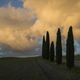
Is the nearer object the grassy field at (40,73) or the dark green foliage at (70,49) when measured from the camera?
the grassy field at (40,73)

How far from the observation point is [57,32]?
6969 centimetres

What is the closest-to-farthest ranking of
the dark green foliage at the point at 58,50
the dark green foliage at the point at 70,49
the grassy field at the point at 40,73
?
the grassy field at the point at 40,73
the dark green foliage at the point at 70,49
the dark green foliage at the point at 58,50

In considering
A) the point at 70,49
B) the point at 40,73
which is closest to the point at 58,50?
the point at 70,49

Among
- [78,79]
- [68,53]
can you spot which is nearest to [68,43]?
[68,53]

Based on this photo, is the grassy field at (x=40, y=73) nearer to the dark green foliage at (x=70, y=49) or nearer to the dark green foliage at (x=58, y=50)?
the dark green foliage at (x=70, y=49)

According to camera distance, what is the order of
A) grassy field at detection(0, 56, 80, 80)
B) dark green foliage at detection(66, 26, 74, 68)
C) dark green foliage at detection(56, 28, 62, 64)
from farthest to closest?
dark green foliage at detection(56, 28, 62, 64) < dark green foliage at detection(66, 26, 74, 68) < grassy field at detection(0, 56, 80, 80)

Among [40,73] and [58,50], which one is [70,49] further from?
[58,50]

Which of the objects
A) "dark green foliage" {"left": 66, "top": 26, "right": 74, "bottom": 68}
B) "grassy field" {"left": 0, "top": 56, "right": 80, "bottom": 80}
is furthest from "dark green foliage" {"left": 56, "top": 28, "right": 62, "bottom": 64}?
"dark green foliage" {"left": 66, "top": 26, "right": 74, "bottom": 68}

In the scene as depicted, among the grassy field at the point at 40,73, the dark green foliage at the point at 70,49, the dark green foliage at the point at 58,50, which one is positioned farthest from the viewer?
the dark green foliage at the point at 58,50

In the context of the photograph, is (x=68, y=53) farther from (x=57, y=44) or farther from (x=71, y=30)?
(x=57, y=44)

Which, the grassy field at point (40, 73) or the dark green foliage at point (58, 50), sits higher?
the dark green foliage at point (58, 50)

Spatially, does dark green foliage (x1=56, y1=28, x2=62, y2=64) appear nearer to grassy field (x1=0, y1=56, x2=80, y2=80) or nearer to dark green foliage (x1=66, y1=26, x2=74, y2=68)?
grassy field (x1=0, y1=56, x2=80, y2=80)

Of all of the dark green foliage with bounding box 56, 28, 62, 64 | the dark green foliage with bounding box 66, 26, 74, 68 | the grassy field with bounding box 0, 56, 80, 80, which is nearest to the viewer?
the grassy field with bounding box 0, 56, 80, 80

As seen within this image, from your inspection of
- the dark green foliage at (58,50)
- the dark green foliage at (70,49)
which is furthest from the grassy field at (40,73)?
the dark green foliage at (58,50)
